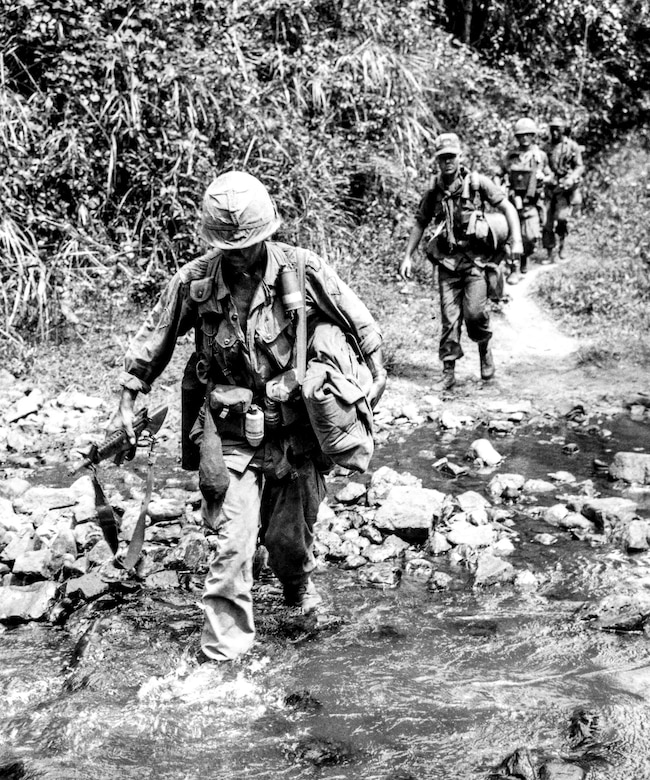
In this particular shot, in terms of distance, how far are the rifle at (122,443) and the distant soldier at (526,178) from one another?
9643 millimetres

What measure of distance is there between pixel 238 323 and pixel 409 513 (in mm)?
2142

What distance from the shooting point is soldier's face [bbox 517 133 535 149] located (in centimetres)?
1305

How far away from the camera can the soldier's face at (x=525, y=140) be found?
13.1m

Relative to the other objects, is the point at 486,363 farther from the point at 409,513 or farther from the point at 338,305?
the point at 338,305

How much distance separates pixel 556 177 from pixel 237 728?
478 inches

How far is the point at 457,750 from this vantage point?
145 inches

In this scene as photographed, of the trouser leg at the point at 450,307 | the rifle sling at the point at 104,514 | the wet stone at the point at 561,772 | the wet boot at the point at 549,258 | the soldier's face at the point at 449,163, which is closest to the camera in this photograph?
the wet stone at the point at 561,772

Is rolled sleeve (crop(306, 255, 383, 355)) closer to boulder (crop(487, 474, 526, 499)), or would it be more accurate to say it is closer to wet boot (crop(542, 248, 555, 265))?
boulder (crop(487, 474, 526, 499))

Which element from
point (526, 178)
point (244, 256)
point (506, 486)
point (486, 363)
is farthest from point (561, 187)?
point (244, 256)

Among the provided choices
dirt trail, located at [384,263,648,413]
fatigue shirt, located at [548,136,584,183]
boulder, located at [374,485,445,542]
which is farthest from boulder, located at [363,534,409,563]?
fatigue shirt, located at [548,136,584,183]

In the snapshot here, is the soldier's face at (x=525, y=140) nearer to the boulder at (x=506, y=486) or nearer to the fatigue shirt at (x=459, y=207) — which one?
the fatigue shirt at (x=459, y=207)

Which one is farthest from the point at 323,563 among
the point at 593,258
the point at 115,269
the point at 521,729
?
the point at 593,258

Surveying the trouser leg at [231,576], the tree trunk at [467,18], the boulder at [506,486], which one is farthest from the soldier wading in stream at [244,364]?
the tree trunk at [467,18]

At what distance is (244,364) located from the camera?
420 cm
